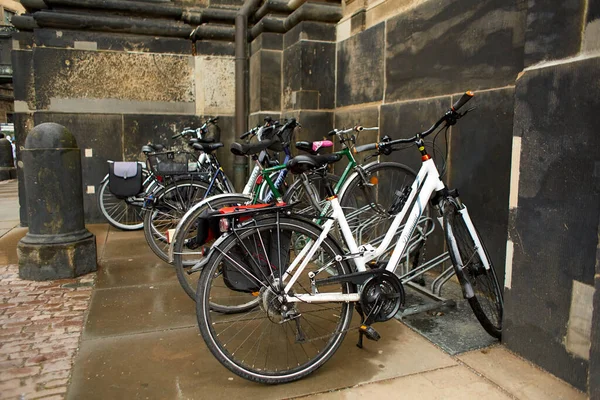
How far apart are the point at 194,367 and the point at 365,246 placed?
116 centimetres

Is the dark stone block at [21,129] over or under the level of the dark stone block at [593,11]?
under

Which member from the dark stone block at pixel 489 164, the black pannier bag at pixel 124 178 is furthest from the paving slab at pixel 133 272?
the dark stone block at pixel 489 164

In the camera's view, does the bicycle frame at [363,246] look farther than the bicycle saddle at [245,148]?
No

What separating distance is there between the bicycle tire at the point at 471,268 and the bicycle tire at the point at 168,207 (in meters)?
2.50

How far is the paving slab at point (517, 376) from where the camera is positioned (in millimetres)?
2354

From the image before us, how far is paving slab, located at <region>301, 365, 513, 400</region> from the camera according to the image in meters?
2.34

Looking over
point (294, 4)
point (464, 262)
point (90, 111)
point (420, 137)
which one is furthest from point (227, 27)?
point (464, 262)

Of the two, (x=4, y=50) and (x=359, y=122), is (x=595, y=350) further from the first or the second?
(x=4, y=50)

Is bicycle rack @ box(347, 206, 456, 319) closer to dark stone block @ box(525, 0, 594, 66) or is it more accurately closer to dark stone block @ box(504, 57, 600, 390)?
dark stone block @ box(504, 57, 600, 390)

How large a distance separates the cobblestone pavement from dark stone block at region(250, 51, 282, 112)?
332 cm

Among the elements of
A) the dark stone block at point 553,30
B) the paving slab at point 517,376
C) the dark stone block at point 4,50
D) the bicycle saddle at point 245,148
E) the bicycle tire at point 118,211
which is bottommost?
the paving slab at point 517,376

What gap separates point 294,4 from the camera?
629 centimetres

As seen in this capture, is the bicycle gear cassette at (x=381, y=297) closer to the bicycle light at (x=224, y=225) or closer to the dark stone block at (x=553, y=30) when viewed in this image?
the bicycle light at (x=224, y=225)

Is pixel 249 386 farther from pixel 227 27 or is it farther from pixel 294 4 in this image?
pixel 227 27
